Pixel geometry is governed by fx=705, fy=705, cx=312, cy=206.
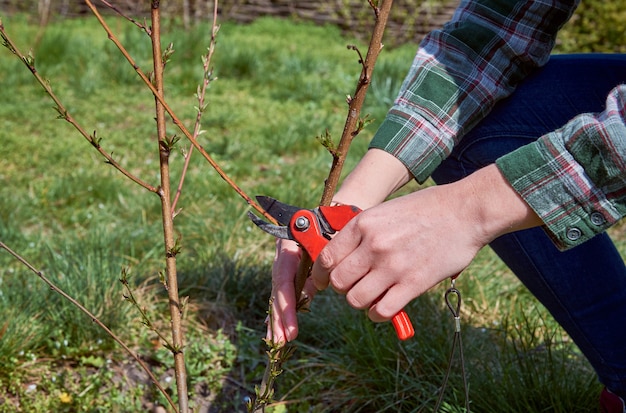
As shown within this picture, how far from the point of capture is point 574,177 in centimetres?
107

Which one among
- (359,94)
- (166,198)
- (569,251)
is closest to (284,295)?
(166,198)

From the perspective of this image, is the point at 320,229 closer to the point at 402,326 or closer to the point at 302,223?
the point at 302,223

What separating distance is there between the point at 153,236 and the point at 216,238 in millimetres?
268

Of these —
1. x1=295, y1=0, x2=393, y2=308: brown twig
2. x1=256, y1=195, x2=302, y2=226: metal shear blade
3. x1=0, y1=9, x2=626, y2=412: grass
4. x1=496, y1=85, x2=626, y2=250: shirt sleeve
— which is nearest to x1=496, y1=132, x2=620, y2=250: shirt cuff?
x1=496, y1=85, x2=626, y2=250: shirt sleeve

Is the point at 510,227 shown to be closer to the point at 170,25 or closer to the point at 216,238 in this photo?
the point at 216,238

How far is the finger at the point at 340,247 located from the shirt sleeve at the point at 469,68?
497 mm

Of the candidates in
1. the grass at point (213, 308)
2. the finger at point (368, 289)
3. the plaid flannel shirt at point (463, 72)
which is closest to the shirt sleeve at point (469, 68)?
the plaid flannel shirt at point (463, 72)

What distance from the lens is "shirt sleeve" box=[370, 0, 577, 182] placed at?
1.55 meters

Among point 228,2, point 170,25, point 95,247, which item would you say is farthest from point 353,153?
point 228,2

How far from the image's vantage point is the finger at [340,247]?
105 centimetres

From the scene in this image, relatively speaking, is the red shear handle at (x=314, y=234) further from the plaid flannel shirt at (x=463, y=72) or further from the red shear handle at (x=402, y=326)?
the plaid flannel shirt at (x=463, y=72)

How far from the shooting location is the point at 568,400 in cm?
173

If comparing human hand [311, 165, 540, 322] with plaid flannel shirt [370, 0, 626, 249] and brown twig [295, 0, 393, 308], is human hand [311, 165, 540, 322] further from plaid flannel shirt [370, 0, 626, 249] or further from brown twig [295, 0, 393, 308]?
plaid flannel shirt [370, 0, 626, 249]

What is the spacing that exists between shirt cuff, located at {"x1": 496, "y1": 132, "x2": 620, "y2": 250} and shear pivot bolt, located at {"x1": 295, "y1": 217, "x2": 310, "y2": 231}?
32 cm
